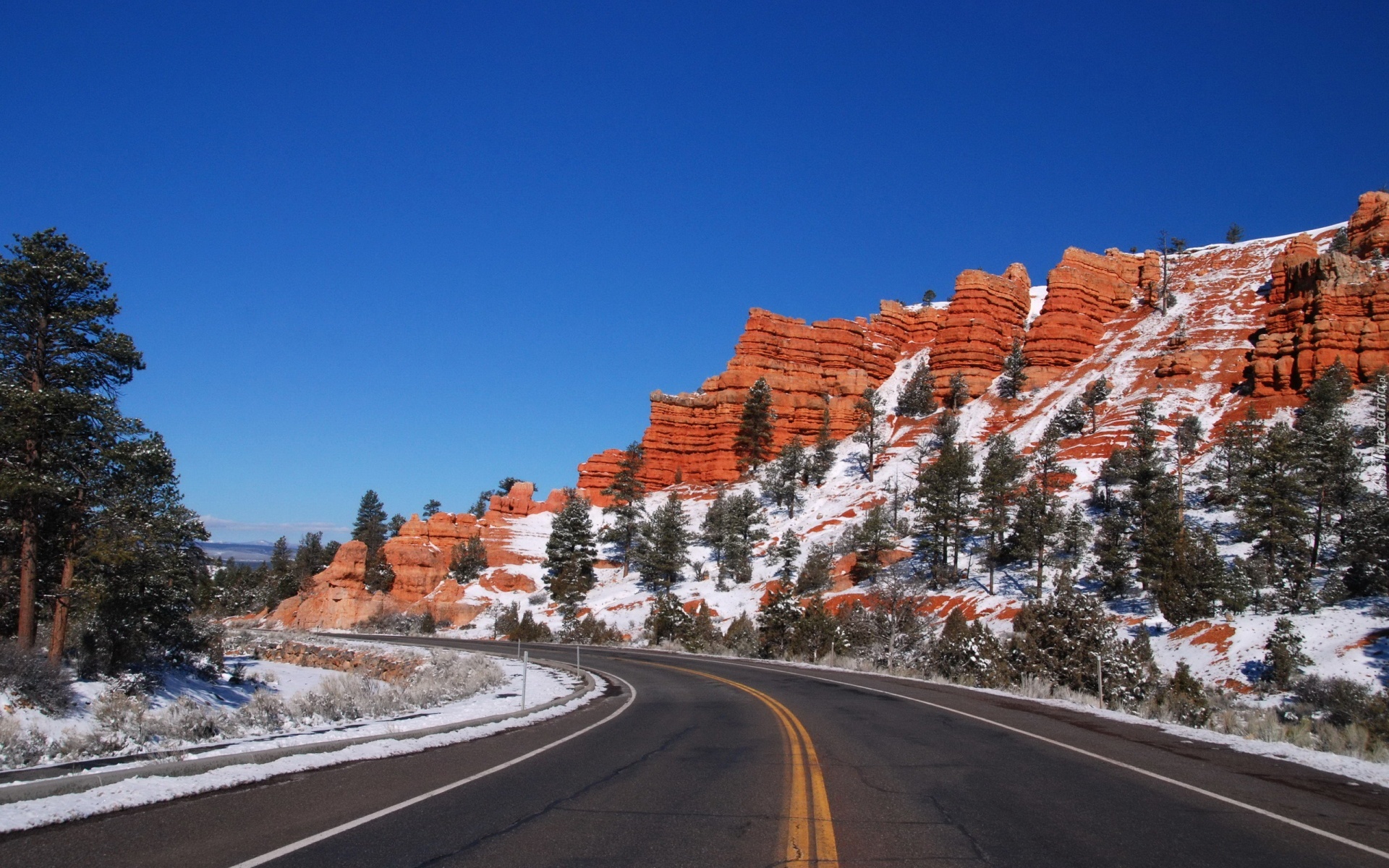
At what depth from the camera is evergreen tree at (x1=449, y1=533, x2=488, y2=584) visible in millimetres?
74438

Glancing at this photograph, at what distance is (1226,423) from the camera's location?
60531mm

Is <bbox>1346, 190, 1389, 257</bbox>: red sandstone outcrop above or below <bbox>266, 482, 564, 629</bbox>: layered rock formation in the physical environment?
above

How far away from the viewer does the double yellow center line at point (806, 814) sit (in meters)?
5.50

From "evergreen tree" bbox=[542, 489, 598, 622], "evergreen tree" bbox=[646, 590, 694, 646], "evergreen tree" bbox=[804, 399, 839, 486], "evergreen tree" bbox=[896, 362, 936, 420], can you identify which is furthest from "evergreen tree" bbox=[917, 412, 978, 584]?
"evergreen tree" bbox=[896, 362, 936, 420]

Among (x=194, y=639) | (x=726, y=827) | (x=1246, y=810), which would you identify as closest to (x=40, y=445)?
(x=194, y=639)

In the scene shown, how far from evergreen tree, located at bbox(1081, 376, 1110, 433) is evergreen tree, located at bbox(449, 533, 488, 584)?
5763 centimetres

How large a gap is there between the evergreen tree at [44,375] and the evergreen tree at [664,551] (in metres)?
44.5

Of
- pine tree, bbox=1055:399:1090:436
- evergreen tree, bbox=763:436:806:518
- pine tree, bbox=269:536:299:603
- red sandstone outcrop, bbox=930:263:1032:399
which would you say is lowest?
pine tree, bbox=269:536:299:603

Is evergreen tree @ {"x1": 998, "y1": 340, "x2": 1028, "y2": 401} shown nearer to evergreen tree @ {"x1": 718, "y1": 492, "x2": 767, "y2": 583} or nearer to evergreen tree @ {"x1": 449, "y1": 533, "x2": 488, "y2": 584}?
evergreen tree @ {"x1": 718, "y1": 492, "x2": 767, "y2": 583}

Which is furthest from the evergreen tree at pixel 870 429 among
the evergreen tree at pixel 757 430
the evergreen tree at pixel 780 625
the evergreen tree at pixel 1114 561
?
the evergreen tree at pixel 780 625

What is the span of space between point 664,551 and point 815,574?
1492 cm

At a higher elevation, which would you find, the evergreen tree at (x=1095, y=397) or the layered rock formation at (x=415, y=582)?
the evergreen tree at (x=1095, y=397)

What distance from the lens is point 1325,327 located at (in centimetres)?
6303

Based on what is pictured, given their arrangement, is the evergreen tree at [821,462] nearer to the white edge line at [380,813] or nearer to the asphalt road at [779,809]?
the asphalt road at [779,809]
